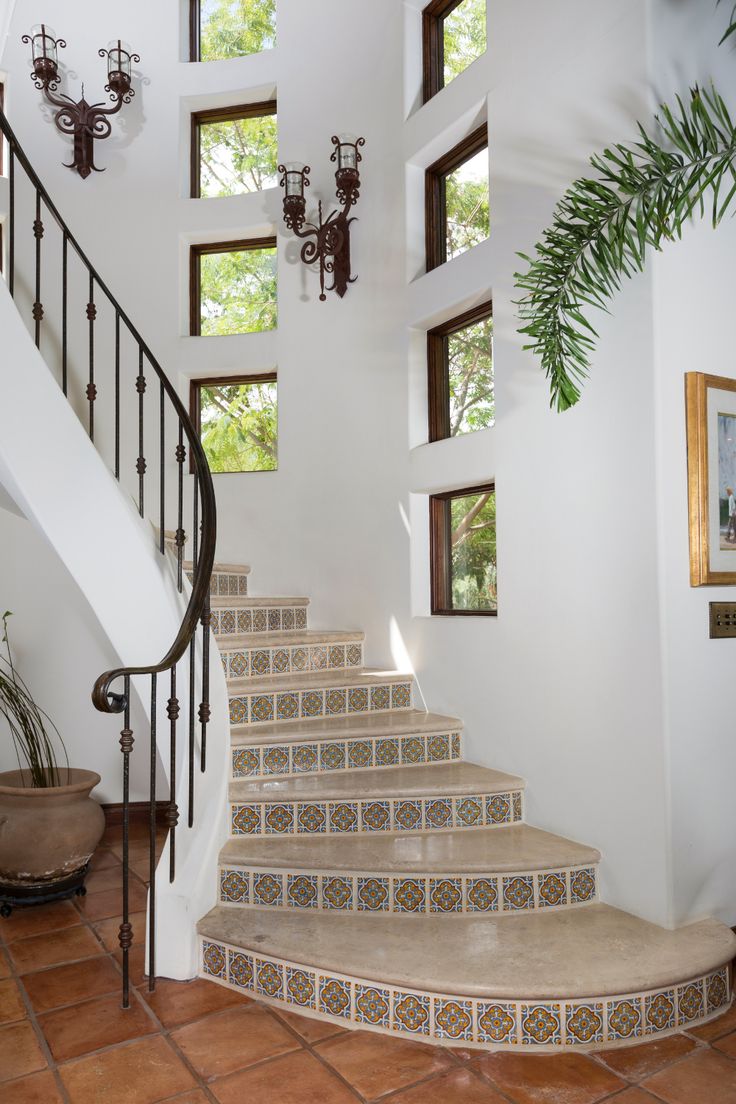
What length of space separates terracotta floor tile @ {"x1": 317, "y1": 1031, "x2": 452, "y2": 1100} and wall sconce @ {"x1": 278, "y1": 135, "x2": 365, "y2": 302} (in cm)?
363

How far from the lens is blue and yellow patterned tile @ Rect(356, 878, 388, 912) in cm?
263

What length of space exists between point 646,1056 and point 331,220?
162 inches

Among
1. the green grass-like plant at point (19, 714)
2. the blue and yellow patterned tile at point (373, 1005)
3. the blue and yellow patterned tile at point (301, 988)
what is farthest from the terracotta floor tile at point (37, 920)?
A: the blue and yellow patterned tile at point (373, 1005)

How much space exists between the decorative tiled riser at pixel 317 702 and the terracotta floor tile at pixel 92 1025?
1.21 meters

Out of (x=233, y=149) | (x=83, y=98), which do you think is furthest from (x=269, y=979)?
(x=83, y=98)

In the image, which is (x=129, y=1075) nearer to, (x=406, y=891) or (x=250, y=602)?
(x=406, y=891)

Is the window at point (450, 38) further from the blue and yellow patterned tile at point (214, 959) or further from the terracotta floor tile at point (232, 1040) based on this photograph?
the terracotta floor tile at point (232, 1040)

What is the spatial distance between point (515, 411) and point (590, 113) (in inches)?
42.8

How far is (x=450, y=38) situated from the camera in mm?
4051

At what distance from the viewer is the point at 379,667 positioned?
4172 mm

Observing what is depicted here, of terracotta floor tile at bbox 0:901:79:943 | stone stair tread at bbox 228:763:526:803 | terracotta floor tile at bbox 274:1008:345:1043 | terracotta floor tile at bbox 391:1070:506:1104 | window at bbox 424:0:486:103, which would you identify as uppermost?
window at bbox 424:0:486:103

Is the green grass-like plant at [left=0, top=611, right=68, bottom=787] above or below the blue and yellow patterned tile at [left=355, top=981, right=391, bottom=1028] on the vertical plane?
above

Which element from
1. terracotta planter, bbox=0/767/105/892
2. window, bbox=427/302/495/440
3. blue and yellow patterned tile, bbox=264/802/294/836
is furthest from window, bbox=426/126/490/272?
terracotta planter, bbox=0/767/105/892

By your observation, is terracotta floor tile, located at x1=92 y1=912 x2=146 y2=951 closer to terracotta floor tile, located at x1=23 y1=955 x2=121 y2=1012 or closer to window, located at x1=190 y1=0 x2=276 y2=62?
terracotta floor tile, located at x1=23 y1=955 x2=121 y2=1012
